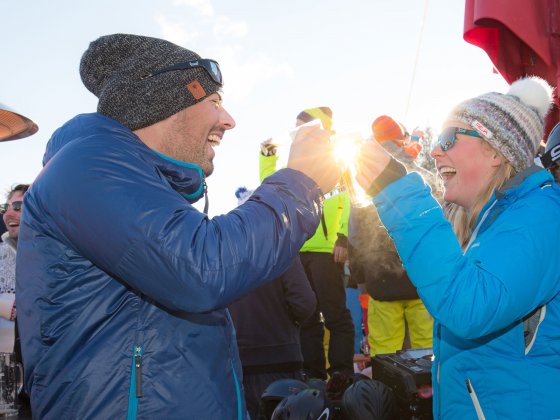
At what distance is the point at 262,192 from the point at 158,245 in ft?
1.02

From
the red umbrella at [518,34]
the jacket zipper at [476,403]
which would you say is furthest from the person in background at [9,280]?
the red umbrella at [518,34]

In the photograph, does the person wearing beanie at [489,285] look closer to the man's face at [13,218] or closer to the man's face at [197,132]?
the man's face at [197,132]

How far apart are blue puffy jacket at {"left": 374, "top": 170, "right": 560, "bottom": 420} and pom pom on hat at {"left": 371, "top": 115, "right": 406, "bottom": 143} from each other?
6.63 feet

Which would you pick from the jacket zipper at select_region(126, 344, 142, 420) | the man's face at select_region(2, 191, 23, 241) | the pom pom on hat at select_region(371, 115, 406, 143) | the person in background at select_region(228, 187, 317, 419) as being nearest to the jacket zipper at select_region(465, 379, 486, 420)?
the jacket zipper at select_region(126, 344, 142, 420)

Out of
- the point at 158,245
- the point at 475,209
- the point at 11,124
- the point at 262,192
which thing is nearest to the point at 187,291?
the point at 158,245

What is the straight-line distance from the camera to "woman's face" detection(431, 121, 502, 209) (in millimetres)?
2070

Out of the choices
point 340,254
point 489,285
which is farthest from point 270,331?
point 489,285

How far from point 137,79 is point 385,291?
3.86 meters

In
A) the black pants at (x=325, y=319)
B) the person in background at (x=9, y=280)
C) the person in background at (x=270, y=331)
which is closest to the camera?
the person in background at (x=270, y=331)

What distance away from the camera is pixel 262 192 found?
1318mm

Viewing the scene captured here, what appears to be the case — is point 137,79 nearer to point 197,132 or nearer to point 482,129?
point 197,132

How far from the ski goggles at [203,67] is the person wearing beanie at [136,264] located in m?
0.05

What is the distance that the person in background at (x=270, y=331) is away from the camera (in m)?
4.39

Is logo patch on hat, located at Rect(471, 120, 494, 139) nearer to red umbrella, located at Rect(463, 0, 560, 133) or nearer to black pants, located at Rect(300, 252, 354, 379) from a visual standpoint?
red umbrella, located at Rect(463, 0, 560, 133)
